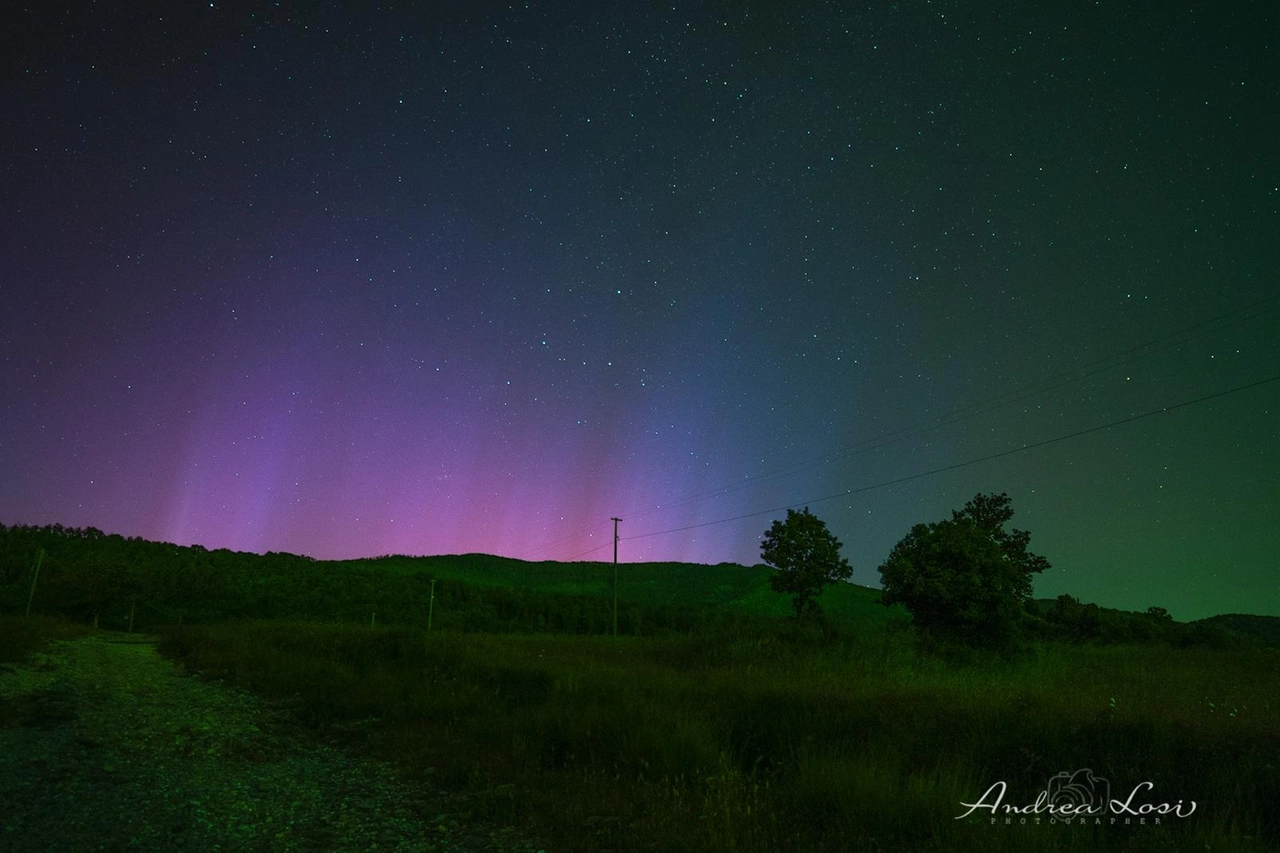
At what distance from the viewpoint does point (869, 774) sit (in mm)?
5871

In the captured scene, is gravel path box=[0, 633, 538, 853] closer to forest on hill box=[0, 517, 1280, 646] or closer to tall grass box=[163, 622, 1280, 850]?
tall grass box=[163, 622, 1280, 850]

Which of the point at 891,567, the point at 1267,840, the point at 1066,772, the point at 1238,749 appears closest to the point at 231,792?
the point at 1066,772

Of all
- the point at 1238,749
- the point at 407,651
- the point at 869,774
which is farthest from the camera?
the point at 407,651

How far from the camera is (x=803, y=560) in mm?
35500

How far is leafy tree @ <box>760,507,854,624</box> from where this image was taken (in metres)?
35.4

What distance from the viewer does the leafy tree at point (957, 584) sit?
A: 66.8 feet

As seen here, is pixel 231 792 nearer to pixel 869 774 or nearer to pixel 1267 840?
pixel 869 774

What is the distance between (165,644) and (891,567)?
24719 mm

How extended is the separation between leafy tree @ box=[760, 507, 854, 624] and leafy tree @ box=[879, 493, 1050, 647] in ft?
42.3

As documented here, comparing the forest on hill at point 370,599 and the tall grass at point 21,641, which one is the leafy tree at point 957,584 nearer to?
the forest on hill at point 370,599
